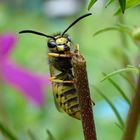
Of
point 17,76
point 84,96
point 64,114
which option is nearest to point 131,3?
point 84,96

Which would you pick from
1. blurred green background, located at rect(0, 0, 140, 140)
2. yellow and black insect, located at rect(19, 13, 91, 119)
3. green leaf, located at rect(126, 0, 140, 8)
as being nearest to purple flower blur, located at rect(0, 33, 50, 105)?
blurred green background, located at rect(0, 0, 140, 140)

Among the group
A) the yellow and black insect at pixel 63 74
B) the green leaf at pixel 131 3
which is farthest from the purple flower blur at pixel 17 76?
the green leaf at pixel 131 3

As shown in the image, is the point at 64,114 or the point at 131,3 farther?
the point at 64,114

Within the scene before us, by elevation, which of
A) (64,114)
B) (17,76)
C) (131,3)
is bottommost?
(64,114)

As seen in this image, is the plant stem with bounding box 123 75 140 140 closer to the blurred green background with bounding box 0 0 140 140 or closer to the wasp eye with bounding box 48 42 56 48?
the wasp eye with bounding box 48 42 56 48

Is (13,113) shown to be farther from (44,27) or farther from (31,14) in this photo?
(31,14)

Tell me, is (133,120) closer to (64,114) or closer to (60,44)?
(60,44)

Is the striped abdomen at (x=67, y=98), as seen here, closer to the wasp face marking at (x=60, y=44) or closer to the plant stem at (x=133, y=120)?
the wasp face marking at (x=60, y=44)
